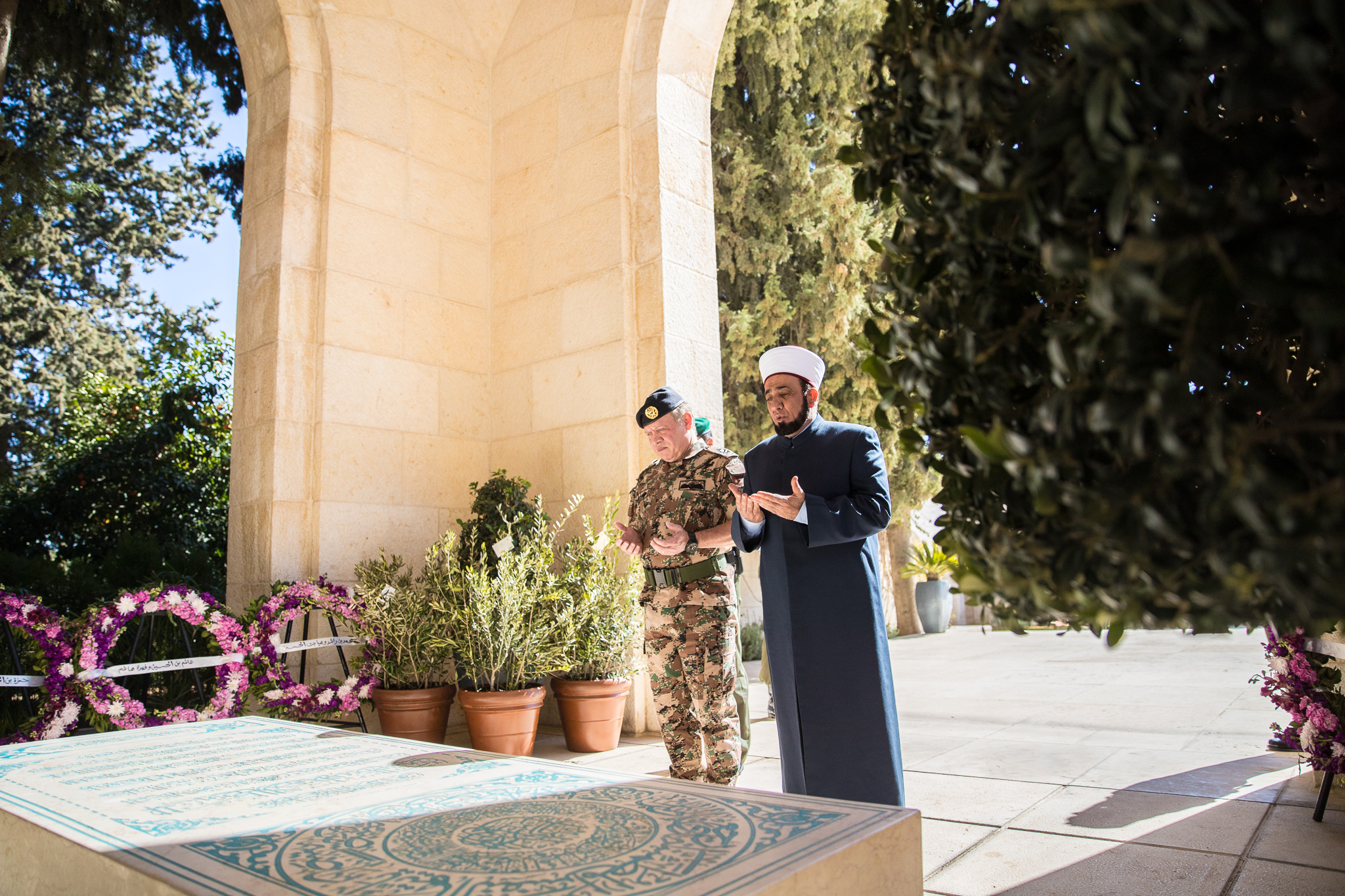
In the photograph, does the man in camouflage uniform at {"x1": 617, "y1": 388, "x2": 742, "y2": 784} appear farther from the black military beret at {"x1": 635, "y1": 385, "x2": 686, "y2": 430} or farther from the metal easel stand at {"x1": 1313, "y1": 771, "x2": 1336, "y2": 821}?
the metal easel stand at {"x1": 1313, "y1": 771, "x2": 1336, "y2": 821}

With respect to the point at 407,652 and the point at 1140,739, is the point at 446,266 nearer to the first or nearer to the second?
the point at 407,652

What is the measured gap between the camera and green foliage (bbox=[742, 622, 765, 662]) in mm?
7883

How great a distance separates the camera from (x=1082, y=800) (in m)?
3.20

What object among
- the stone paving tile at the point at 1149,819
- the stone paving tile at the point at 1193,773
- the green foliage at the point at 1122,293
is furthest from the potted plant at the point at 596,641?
the green foliage at the point at 1122,293

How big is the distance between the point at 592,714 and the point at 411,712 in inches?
36.7

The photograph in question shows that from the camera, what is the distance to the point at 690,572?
346 centimetres

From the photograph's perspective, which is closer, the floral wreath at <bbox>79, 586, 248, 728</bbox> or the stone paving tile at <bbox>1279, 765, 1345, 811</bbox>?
the stone paving tile at <bbox>1279, 765, 1345, 811</bbox>

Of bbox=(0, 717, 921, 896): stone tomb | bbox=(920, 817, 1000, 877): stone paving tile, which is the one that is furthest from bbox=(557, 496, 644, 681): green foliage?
bbox=(0, 717, 921, 896): stone tomb

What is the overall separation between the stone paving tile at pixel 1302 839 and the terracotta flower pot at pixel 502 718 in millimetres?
2983

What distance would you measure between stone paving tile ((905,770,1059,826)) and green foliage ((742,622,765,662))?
13.7 feet

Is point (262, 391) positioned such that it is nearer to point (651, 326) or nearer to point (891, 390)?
point (651, 326)

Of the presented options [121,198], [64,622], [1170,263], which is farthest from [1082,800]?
[121,198]

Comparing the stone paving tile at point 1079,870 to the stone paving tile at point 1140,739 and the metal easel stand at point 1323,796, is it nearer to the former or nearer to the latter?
the metal easel stand at point 1323,796

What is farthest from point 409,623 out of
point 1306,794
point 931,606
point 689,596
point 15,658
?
point 931,606
